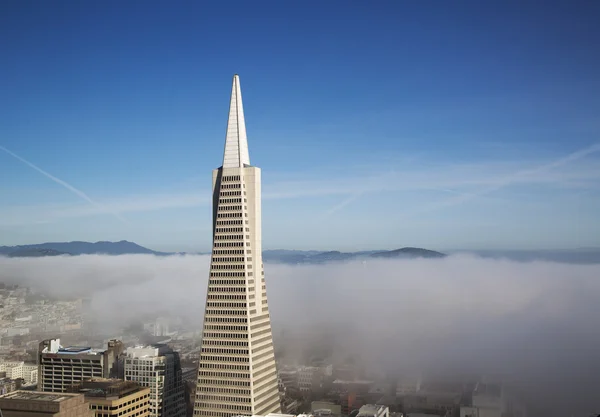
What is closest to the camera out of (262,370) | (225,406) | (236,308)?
(225,406)

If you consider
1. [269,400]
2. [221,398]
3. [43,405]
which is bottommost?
[269,400]

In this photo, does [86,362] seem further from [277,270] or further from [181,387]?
[277,270]

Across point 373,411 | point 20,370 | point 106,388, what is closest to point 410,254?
point 373,411

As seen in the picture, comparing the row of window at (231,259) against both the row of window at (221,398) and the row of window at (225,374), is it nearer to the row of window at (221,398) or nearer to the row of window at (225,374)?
the row of window at (225,374)

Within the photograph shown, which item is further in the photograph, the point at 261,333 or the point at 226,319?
the point at 261,333

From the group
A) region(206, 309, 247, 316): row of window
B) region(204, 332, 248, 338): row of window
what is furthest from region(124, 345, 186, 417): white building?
region(206, 309, 247, 316): row of window

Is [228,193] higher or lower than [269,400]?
higher

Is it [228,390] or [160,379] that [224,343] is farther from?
[160,379]
